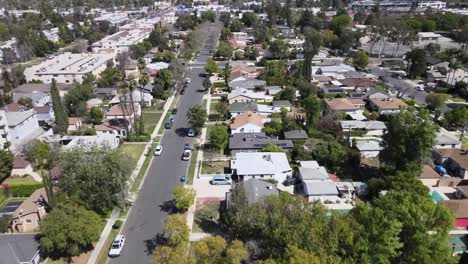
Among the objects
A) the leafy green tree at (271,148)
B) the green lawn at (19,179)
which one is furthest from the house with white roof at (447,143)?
the green lawn at (19,179)

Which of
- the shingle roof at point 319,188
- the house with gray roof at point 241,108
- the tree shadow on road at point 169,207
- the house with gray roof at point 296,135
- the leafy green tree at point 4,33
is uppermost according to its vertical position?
the leafy green tree at point 4,33

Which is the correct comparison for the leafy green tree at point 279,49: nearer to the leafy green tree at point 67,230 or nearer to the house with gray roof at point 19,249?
the leafy green tree at point 67,230

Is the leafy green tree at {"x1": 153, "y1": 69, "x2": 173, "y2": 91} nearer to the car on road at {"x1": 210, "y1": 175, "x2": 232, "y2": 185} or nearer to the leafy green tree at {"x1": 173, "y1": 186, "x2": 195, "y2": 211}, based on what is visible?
the car on road at {"x1": 210, "y1": 175, "x2": 232, "y2": 185}

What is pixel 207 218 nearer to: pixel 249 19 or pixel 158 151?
pixel 158 151

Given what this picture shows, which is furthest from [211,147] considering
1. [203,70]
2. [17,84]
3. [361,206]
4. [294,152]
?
[17,84]

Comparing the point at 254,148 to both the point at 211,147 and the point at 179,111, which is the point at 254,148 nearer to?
the point at 211,147

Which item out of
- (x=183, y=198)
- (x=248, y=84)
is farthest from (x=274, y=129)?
(x=248, y=84)
